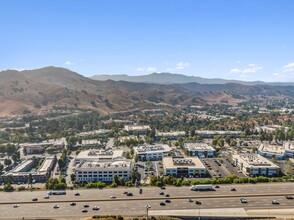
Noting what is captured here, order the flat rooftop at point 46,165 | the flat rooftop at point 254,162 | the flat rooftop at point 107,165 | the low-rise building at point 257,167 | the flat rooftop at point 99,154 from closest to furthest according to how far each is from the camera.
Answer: the flat rooftop at point 107,165, the low-rise building at point 257,167, the flat rooftop at point 254,162, the flat rooftop at point 46,165, the flat rooftop at point 99,154

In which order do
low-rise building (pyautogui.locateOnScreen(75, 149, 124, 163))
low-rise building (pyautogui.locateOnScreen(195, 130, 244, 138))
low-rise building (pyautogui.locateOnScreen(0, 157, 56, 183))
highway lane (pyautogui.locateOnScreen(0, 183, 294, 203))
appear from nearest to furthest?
1. highway lane (pyautogui.locateOnScreen(0, 183, 294, 203))
2. low-rise building (pyautogui.locateOnScreen(0, 157, 56, 183))
3. low-rise building (pyautogui.locateOnScreen(75, 149, 124, 163))
4. low-rise building (pyautogui.locateOnScreen(195, 130, 244, 138))

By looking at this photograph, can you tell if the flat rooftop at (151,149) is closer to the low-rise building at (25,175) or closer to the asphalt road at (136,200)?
the low-rise building at (25,175)

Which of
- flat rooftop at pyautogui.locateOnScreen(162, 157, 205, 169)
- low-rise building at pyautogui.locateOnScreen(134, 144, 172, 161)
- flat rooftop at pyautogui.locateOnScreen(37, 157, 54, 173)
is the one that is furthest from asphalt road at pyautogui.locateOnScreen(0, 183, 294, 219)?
low-rise building at pyautogui.locateOnScreen(134, 144, 172, 161)

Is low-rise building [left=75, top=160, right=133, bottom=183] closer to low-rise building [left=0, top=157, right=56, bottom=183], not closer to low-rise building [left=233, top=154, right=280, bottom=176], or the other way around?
low-rise building [left=0, top=157, right=56, bottom=183]

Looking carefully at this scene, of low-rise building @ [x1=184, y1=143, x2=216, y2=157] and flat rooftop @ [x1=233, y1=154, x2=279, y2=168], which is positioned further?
low-rise building @ [x1=184, y1=143, x2=216, y2=157]

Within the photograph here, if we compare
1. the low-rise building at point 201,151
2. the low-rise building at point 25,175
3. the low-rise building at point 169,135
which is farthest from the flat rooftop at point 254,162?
the low-rise building at point 25,175

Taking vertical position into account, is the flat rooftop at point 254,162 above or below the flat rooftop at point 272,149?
above

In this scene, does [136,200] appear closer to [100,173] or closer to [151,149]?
[100,173]

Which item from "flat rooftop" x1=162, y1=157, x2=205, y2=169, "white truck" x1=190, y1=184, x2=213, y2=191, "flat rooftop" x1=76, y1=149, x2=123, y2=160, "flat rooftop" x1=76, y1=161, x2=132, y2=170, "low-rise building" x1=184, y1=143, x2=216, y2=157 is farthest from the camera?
"low-rise building" x1=184, y1=143, x2=216, y2=157
